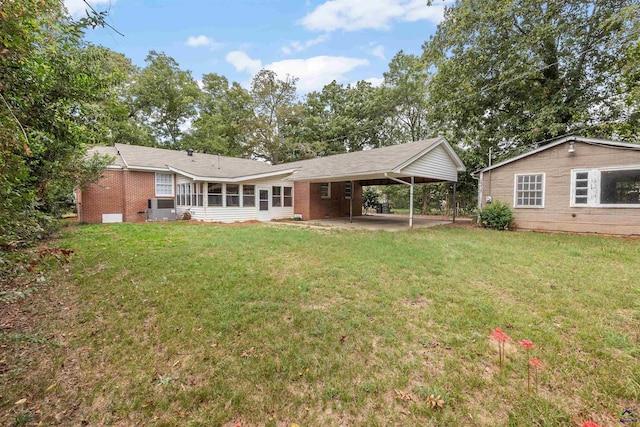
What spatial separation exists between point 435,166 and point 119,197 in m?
16.0

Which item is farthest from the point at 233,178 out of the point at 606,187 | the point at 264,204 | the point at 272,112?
the point at 272,112

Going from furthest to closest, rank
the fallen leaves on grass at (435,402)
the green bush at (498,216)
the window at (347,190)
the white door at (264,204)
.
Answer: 1. the window at (347,190)
2. the white door at (264,204)
3. the green bush at (498,216)
4. the fallen leaves on grass at (435,402)

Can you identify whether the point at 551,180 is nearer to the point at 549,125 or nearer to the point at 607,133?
the point at 549,125

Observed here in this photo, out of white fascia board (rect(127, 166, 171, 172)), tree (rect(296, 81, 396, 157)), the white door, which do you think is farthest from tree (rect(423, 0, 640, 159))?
white fascia board (rect(127, 166, 171, 172))

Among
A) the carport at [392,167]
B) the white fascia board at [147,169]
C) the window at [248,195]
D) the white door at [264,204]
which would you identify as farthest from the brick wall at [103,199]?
the carport at [392,167]

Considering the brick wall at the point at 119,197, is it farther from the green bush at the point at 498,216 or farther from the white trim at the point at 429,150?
the green bush at the point at 498,216

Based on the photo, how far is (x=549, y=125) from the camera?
13000 mm

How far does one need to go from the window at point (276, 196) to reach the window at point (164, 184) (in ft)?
18.7

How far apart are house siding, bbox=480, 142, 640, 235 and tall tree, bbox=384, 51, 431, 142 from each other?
14645 millimetres

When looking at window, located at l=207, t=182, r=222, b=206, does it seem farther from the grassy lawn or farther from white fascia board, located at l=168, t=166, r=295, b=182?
the grassy lawn

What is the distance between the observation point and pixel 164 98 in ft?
85.9

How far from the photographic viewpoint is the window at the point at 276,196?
15.4m

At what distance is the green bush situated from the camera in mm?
11148

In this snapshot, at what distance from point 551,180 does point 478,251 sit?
6361 millimetres
